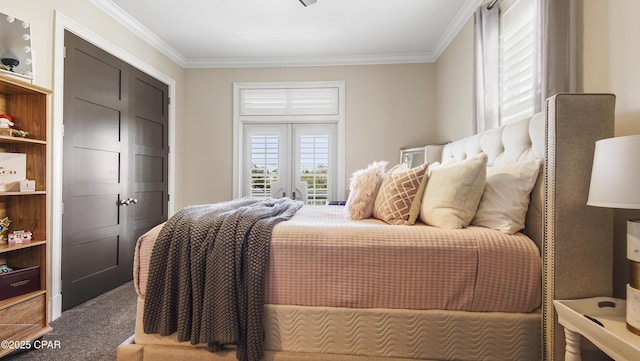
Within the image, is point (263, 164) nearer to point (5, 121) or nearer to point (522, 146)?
point (5, 121)

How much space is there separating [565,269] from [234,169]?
3.60 meters

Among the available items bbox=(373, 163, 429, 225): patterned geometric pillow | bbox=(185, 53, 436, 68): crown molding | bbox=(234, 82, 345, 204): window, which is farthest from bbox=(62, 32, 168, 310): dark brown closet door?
bbox=(373, 163, 429, 225): patterned geometric pillow

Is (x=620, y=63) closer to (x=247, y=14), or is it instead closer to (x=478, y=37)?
(x=478, y=37)

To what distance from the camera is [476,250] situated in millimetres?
1276

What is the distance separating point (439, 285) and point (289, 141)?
10.1ft

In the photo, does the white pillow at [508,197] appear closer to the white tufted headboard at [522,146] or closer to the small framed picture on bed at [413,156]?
the white tufted headboard at [522,146]

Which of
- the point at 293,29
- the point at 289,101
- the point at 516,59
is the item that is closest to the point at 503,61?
the point at 516,59

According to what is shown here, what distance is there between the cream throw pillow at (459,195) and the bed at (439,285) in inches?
4.5

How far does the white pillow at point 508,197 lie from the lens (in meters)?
1.40

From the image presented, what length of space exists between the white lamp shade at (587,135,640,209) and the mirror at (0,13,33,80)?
2.99m

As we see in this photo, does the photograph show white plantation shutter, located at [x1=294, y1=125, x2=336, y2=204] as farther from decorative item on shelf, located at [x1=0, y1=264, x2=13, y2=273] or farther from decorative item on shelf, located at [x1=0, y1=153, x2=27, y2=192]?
decorative item on shelf, located at [x1=0, y1=264, x2=13, y2=273]

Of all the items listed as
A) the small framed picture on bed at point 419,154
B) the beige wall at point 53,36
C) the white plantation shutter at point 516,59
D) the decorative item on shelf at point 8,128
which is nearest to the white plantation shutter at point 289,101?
the small framed picture on bed at point 419,154

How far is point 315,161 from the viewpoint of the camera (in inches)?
157

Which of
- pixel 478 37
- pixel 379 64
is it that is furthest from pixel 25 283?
pixel 379 64
